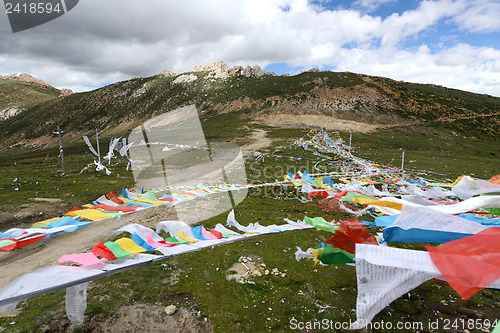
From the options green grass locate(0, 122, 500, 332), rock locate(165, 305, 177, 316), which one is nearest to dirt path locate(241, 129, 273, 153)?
green grass locate(0, 122, 500, 332)

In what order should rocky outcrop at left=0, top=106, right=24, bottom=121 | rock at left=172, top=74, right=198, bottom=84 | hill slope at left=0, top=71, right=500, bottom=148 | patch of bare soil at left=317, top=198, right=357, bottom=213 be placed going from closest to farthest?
patch of bare soil at left=317, top=198, right=357, bottom=213 < hill slope at left=0, top=71, right=500, bottom=148 < rock at left=172, top=74, right=198, bottom=84 < rocky outcrop at left=0, top=106, right=24, bottom=121

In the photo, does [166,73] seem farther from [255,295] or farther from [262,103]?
[255,295]

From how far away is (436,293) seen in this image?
594 centimetres

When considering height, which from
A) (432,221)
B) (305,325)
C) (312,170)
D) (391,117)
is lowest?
(305,325)

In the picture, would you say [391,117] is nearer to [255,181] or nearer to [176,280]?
[255,181]

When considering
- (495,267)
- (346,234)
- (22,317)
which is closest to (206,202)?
(22,317)

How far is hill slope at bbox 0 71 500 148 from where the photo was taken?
69.1 m

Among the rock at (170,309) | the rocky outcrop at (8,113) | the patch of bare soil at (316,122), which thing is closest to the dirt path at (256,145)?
the patch of bare soil at (316,122)

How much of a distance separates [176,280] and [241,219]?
4.49m

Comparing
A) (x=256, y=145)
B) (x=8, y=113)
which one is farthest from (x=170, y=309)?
(x=8, y=113)

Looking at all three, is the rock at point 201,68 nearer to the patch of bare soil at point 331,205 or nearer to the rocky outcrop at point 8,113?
the rocky outcrop at point 8,113

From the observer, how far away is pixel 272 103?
273ft

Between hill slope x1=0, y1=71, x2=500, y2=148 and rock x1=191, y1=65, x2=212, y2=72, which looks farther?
rock x1=191, y1=65, x2=212, y2=72

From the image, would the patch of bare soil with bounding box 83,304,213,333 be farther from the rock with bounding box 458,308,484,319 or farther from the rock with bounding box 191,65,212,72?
the rock with bounding box 191,65,212,72
